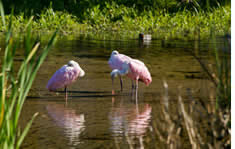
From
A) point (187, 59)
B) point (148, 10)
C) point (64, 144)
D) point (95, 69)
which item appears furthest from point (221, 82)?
point (148, 10)

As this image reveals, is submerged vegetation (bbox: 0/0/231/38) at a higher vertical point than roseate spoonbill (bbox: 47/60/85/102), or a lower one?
higher

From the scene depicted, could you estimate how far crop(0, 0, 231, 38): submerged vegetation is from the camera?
55.3ft

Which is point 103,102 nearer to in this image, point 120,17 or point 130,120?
point 130,120

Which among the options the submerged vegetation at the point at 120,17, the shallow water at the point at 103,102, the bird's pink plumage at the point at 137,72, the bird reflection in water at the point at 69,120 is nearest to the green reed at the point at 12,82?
the shallow water at the point at 103,102

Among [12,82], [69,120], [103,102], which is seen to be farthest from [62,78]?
[12,82]

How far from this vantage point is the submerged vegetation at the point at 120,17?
663 inches

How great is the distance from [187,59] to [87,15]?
25.0 ft

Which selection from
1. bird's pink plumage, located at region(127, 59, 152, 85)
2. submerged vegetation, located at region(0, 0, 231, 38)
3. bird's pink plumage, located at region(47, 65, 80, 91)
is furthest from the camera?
submerged vegetation, located at region(0, 0, 231, 38)

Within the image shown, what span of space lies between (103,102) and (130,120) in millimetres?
1050

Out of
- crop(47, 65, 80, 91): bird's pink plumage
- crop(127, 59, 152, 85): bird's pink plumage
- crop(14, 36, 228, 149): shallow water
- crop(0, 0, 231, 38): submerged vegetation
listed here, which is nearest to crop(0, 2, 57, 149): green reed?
crop(14, 36, 228, 149): shallow water

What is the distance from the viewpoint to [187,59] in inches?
424

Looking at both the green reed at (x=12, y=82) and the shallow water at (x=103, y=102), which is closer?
the green reed at (x=12, y=82)

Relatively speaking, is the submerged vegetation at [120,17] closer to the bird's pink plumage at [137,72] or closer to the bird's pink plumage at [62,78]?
A: the bird's pink plumage at [137,72]

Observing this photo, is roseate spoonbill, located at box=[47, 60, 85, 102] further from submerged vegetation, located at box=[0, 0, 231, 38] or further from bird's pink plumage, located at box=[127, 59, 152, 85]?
submerged vegetation, located at box=[0, 0, 231, 38]
